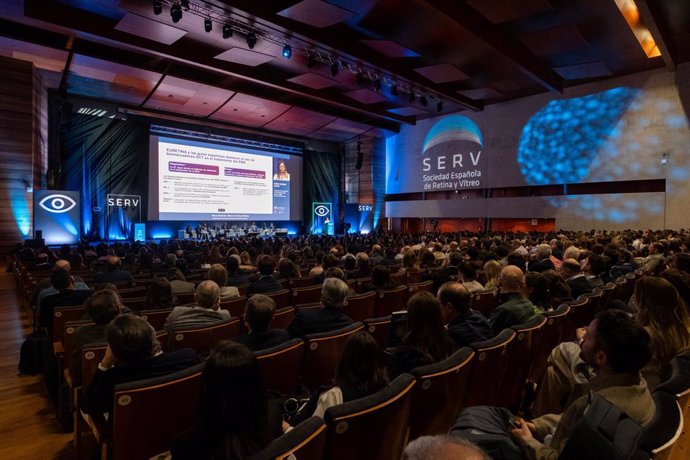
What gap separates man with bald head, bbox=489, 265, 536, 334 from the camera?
2.86 m

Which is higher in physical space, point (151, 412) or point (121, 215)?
point (121, 215)

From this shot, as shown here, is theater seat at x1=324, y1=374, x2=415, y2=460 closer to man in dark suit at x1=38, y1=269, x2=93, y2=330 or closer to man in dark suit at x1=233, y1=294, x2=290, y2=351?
man in dark suit at x1=233, y1=294, x2=290, y2=351

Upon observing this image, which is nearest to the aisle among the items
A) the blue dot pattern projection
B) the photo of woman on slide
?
the photo of woman on slide

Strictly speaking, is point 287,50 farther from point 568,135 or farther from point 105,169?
point 568,135

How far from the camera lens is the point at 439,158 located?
20.1 m

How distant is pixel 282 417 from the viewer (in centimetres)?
194

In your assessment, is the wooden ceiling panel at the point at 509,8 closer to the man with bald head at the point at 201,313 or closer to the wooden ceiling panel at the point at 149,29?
the wooden ceiling panel at the point at 149,29

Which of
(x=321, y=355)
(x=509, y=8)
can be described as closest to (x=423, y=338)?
(x=321, y=355)

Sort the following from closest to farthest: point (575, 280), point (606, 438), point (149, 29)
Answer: point (606, 438) < point (575, 280) < point (149, 29)

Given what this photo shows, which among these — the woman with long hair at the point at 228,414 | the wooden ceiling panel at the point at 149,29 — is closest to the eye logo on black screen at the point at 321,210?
the wooden ceiling panel at the point at 149,29

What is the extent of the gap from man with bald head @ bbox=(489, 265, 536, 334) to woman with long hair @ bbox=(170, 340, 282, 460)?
2.12 metres

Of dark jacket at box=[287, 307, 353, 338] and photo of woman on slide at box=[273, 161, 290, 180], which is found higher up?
photo of woman on slide at box=[273, 161, 290, 180]

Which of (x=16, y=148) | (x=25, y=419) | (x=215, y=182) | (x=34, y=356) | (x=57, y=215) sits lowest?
(x=25, y=419)

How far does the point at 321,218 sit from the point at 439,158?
23.0 ft
